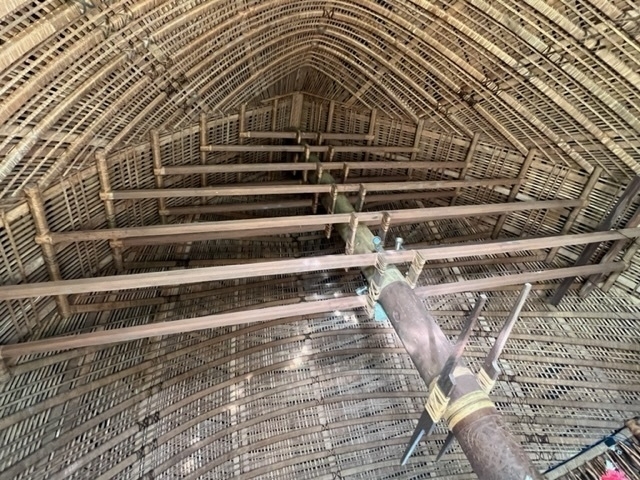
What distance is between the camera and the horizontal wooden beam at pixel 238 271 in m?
1.79

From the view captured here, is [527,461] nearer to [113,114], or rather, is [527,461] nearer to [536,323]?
[536,323]

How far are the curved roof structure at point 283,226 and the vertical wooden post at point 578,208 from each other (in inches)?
1.0

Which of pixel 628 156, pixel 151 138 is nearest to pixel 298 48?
pixel 151 138

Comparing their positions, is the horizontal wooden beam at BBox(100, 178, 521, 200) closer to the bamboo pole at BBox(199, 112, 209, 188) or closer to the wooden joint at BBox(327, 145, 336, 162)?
the bamboo pole at BBox(199, 112, 209, 188)

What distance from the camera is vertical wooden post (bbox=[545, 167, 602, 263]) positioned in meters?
3.15

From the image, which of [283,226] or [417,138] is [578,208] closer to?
[417,138]

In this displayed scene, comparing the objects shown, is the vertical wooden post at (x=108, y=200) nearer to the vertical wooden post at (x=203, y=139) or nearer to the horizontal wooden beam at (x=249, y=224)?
the horizontal wooden beam at (x=249, y=224)

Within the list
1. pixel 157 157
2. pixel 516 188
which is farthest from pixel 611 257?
pixel 157 157

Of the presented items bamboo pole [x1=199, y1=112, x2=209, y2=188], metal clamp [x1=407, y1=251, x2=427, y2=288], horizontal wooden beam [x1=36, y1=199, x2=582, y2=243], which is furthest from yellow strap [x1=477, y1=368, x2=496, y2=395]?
bamboo pole [x1=199, y1=112, x2=209, y2=188]

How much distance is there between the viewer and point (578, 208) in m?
3.29

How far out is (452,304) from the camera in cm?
334

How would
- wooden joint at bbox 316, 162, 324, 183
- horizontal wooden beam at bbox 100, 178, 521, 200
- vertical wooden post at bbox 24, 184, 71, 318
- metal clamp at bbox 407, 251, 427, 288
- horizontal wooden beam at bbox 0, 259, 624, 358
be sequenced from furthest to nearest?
1. wooden joint at bbox 316, 162, 324, 183
2. horizontal wooden beam at bbox 100, 178, 521, 200
3. metal clamp at bbox 407, 251, 427, 288
4. vertical wooden post at bbox 24, 184, 71, 318
5. horizontal wooden beam at bbox 0, 259, 624, 358

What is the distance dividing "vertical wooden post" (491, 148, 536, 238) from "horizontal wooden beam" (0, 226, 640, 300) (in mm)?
938

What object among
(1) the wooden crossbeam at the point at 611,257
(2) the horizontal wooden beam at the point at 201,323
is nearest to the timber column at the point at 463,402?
(2) the horizontal wooden beam at the point at 201,323
